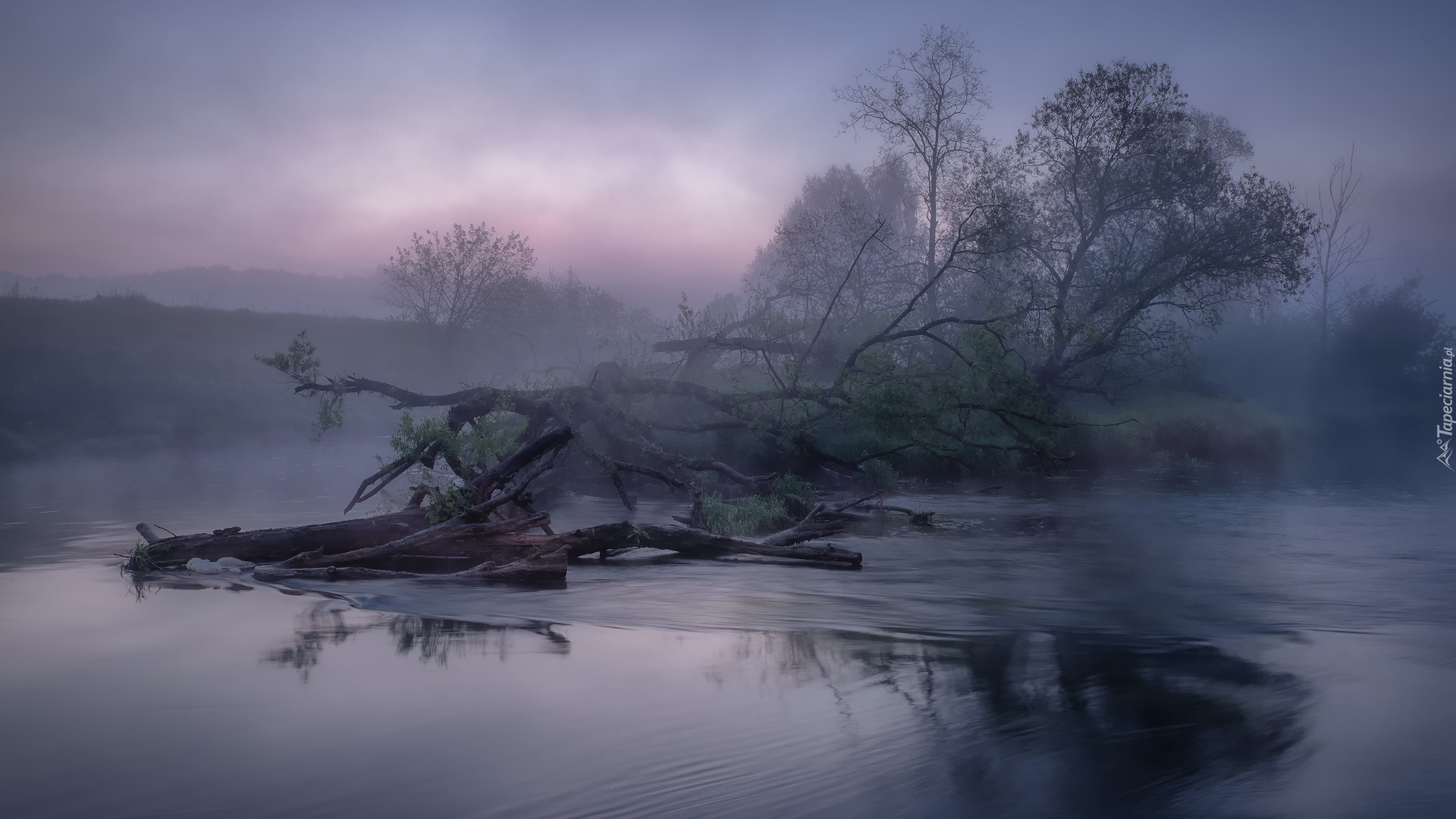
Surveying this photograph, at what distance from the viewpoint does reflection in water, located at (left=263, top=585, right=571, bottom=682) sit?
8336mm

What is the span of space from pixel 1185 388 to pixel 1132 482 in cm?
1351

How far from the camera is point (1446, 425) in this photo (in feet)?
133

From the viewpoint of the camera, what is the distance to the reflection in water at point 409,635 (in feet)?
27.3

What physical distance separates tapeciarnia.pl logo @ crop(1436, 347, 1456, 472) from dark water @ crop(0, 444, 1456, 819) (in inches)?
1022

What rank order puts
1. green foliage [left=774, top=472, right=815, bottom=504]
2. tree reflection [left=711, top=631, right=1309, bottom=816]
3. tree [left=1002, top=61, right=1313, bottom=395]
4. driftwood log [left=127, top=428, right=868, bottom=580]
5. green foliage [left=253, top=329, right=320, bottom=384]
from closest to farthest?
tree reflection [left=711, top=631, right=1309, bottom=816] < driftwood log [left=127, top=428, right=868, bottom=580] < green foliage [left=253, top=329, right=320, bottom=384] < green foliage [left=774, top=472, right=815, bottom=504] < tree [left=1002, top=61, right=1313, bottom=395]

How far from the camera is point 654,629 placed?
9680 millimetres

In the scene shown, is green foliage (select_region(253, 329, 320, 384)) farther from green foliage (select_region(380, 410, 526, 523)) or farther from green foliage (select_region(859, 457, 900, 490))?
green foliage (select_region(859, 457, 900, 490))

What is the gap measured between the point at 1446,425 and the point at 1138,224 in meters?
18.9

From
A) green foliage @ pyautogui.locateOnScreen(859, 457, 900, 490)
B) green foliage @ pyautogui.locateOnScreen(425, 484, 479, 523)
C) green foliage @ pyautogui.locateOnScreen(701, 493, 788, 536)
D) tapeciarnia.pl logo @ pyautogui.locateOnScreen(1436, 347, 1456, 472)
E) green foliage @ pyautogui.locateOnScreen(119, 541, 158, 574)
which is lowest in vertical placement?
green foliage @ pyautogui.locateOnScreen(119, 541, 158, 574)

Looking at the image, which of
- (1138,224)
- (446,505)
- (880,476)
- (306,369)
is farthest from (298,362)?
(1138,224)

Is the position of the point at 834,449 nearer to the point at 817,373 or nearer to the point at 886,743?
the point at 817,373

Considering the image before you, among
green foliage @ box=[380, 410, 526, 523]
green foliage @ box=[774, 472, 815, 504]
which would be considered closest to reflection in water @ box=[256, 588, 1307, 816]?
green foliage @ box=[380, 410, 526, 523]

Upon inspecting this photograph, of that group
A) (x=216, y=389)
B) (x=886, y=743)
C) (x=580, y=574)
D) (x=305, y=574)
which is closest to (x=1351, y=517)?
(x=580, y=574)

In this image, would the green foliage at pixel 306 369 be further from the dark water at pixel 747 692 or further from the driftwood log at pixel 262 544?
the driftwood log at pixel 262 544
